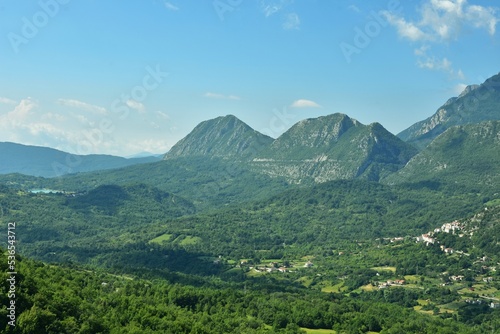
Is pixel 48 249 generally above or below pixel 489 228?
below

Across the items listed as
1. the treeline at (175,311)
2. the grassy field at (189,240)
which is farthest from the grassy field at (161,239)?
the treeline at (175,311)

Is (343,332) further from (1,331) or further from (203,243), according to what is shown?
(203,243)

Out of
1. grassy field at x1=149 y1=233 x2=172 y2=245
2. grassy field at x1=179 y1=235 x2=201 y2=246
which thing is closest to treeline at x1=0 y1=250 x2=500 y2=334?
grassy field at x1=179 y1=235 x2=201 y2=246

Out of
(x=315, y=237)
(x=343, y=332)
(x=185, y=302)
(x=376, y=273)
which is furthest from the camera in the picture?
(x=315, y=237)

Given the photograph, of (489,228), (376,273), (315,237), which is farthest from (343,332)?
(315,237)

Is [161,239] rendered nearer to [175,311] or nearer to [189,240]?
[189,240]

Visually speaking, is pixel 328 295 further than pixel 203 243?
No

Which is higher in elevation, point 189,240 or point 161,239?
point 189,240

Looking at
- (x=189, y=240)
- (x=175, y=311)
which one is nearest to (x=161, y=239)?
(x=189, y=240)

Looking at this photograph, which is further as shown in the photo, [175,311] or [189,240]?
[189,240]

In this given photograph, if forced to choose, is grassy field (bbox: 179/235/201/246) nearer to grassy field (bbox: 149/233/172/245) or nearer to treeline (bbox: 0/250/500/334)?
grassy field (bbox: 149/233/172/245)

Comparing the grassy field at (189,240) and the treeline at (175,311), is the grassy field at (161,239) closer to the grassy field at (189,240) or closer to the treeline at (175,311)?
the grassy field at (189,240)
